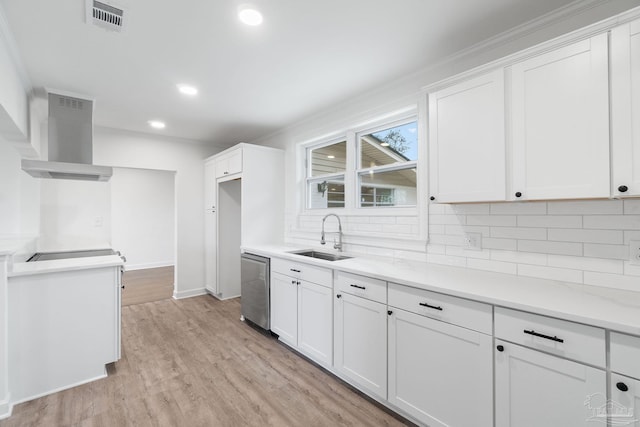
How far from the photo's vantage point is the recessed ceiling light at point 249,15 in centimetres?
167

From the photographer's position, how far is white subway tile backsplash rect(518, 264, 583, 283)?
1.64 metres

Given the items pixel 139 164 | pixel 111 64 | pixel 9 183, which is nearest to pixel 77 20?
pixel 111 64

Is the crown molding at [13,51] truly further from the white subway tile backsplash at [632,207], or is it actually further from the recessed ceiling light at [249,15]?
the white subway tile backsplash at [632,207]

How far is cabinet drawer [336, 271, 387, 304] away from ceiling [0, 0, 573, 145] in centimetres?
170

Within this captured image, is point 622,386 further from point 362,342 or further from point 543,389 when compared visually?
point 362,342

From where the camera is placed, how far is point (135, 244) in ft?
21.6

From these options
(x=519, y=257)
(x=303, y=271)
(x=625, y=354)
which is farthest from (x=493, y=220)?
(x=303, y=271)

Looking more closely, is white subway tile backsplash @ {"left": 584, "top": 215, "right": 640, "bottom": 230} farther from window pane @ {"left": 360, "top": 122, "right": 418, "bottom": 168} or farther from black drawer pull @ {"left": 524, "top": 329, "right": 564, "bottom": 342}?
window pane @ {"left": 360, "top": 122, "right": 418, "bottom": 168}

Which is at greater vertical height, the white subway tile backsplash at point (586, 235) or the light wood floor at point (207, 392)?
the white subway tile backsplash at point (586, 235)

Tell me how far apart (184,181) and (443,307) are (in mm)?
4235

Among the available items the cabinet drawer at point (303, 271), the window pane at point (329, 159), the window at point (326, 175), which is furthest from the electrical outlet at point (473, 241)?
the window pane at point (329, 159)

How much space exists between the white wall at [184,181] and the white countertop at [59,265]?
1.97 meters

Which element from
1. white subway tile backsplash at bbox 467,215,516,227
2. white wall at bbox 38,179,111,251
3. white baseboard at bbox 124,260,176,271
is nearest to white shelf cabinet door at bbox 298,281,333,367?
white subway tile backsplash at bbox 467,215,516,227

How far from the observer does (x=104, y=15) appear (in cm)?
171
